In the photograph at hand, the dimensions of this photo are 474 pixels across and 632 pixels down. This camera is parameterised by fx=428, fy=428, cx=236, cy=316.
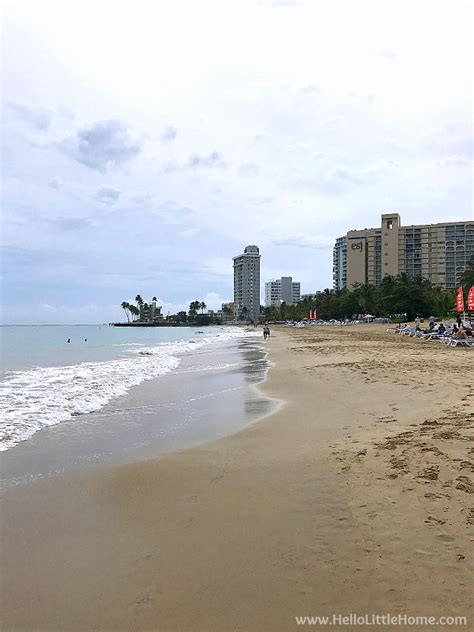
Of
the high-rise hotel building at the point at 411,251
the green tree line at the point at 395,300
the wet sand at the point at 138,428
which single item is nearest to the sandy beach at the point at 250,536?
the wet sand at the point at 138,428

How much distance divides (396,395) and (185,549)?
717 centimetres

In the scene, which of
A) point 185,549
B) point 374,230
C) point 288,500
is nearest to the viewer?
point 185,549

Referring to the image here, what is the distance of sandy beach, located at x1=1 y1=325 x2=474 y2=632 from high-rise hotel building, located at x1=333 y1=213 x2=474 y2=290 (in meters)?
142

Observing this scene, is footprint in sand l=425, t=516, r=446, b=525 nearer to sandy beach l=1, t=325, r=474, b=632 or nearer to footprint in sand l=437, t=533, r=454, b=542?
sandy beach l=1, t=325, r=474, b=632

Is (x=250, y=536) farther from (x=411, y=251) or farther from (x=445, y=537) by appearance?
(x=411, y=251)

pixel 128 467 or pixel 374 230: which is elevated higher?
pixel 374 230

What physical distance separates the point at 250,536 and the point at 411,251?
148671 mm

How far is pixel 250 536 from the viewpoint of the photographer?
354cm

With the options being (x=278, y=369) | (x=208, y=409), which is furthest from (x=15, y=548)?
(x=278, y=369)

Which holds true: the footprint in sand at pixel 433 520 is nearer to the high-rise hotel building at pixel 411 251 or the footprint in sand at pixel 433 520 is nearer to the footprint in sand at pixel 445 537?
the footprint in sand at pixel 445 537

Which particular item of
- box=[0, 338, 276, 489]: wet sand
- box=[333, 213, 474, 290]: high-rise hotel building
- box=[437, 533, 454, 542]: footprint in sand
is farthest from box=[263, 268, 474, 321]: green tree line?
box=[437, 533, 454, 542]: footprint in sand

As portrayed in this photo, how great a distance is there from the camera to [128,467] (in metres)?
5.54

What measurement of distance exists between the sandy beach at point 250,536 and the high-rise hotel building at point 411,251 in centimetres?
14244

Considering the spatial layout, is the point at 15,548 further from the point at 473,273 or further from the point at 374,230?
the point at 374,230
